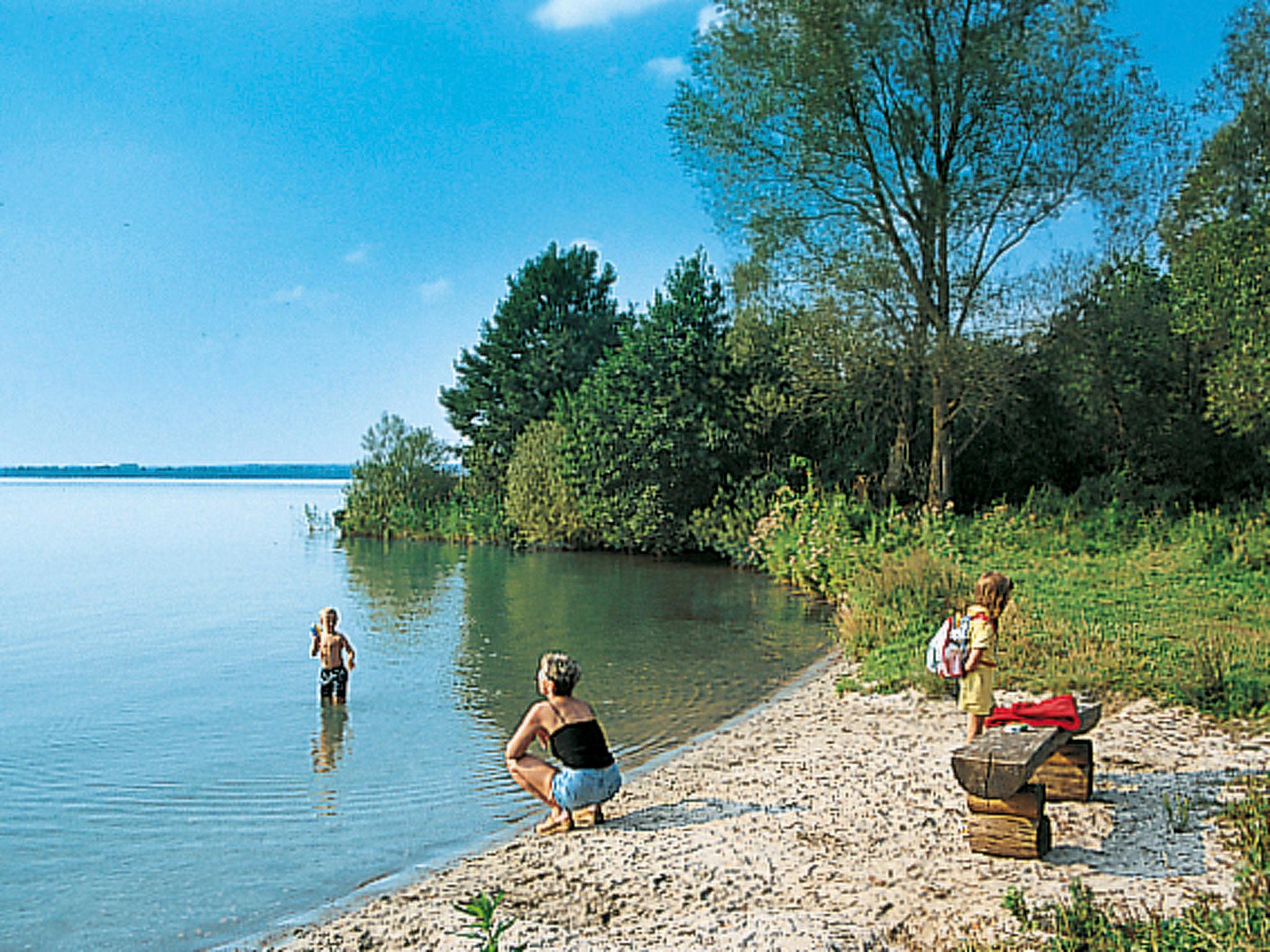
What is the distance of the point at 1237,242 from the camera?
653 inches

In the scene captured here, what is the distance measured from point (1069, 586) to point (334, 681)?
9.94 metres

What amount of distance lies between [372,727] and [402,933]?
579cm

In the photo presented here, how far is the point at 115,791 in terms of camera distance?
28.9 feet

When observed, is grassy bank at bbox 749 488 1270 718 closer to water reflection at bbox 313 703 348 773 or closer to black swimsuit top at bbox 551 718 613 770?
black swimsuit top at bbox 551 718 613 770

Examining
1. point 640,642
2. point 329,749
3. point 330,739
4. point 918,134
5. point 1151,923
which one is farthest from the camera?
point 918,134

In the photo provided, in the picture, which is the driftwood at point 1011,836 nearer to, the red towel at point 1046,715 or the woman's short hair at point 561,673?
the red towel at point 1046,715

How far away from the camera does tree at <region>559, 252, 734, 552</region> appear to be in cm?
2822

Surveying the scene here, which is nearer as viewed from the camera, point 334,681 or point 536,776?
point 536,776

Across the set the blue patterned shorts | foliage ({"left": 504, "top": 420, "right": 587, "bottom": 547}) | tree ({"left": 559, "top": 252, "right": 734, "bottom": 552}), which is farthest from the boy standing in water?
foliage ({"left": 504, "top": 420, "right": 587, "bottom": 547})

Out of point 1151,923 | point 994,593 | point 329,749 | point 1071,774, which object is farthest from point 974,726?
point 329,749

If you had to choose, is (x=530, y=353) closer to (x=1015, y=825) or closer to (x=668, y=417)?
(x=668, y=417)

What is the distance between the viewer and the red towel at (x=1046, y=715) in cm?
618

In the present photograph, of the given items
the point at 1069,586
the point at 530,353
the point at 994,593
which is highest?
the point at 530,353

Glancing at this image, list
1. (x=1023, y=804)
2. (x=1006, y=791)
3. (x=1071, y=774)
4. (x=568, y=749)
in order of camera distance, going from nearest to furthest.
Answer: (x=1006, y=791) → (x=1023, y=804) → (x=1071, y=774) → (x=568, y=749)
